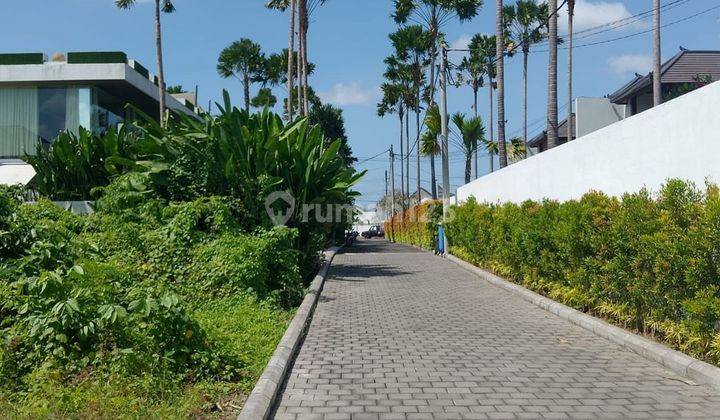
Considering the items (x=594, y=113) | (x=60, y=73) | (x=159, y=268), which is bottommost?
(x=159, y=268)

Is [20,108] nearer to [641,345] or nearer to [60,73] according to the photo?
[60,73]

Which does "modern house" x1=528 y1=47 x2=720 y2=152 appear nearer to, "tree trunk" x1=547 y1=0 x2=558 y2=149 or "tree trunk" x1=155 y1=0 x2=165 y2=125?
"tree trunk" x1=547 y1=0 x2=558 y2=149

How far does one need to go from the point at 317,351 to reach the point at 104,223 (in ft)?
20.8

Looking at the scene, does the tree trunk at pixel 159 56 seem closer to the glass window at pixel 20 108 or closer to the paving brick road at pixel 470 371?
the glass window at pixel 20 108

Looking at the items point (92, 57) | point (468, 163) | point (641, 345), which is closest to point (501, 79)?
point (468, 163)

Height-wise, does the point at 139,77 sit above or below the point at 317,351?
above

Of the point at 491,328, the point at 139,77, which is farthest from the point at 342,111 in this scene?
the point at 491,328

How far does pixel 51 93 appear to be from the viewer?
26641 millimetres

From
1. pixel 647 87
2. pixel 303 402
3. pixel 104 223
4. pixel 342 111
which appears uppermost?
pixel 342 111

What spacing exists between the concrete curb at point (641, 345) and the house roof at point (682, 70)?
806 inches

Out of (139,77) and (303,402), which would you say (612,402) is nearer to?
(303,402)

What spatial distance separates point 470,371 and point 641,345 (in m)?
2.14

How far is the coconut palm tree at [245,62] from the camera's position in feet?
148

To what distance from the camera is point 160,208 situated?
12.6m
